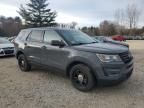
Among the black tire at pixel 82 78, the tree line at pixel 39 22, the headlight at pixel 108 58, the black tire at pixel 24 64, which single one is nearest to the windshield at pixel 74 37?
the black tire at pixel 82 78

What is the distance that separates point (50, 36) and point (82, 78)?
1.79m

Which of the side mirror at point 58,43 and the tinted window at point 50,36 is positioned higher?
the tinted window at point 50,36

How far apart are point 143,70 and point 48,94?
414 centimetres

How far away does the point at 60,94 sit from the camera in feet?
16.5

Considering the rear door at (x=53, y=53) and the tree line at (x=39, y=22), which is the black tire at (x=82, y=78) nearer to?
the rear door at (x=53, y=53)

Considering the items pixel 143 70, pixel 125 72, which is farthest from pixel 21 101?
pixel 143 70

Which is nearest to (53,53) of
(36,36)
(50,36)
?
(50,36)

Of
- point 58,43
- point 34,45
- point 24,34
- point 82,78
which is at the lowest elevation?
point 82,78

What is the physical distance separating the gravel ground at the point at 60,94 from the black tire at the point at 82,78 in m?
0.17

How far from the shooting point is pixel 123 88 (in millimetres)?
5406

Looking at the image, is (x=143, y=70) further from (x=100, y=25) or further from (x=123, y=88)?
(x=100, y=25)

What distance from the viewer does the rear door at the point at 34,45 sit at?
20.9ft

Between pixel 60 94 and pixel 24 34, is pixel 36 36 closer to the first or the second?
pixel 24 34

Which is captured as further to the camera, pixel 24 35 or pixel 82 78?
pixel 24 35
